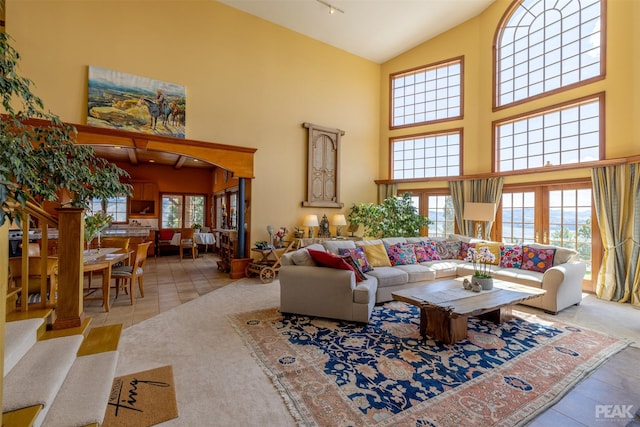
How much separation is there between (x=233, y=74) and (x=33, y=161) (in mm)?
5026

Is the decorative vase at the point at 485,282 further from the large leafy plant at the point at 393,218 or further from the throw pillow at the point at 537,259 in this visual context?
the large leafy plant at the point at 393,218

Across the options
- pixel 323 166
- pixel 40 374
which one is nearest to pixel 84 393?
pixel 40 374

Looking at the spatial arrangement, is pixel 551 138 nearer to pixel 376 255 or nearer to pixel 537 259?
pixel 537 259

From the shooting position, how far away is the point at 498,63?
21.0ft

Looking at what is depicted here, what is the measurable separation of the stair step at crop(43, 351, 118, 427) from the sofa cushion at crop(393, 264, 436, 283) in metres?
3.72

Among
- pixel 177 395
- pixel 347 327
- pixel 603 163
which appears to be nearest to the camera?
pixel 177 395

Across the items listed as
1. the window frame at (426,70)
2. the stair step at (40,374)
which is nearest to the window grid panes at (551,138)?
the window frame at (426,70)

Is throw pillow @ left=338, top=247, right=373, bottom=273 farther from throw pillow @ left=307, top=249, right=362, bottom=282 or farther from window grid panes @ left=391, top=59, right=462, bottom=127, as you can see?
window grid panes @ left=391, top=59, right=462, bottom=127

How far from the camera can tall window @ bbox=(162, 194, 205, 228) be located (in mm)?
9883

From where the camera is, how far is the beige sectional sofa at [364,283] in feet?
11.3

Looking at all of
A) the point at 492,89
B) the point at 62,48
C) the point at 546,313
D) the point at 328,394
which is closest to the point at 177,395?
the point at 328,394

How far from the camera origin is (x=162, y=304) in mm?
4215

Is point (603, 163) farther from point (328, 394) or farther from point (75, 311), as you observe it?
point (75, 311)

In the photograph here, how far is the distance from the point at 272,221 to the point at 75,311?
165 inches
